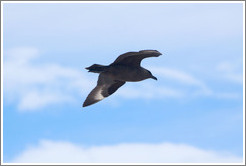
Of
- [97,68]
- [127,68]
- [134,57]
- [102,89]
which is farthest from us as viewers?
[102,89]

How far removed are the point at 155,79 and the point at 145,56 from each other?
1.25 m

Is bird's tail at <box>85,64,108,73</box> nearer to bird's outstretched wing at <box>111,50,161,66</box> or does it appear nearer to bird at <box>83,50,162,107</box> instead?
bird at <box>83,50,162,107</box>

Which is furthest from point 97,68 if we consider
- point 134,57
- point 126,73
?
point 134,57

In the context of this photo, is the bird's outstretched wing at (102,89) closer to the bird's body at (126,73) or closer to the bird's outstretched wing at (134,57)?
the bird's body at (126,73)

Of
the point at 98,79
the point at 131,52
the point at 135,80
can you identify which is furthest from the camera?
the point at 98,79

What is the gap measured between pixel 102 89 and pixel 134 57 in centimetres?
213

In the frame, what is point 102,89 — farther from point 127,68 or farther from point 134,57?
point 134,57

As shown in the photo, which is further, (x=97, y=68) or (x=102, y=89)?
(x=102, y=89)

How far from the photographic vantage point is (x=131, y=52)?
13.6 metres

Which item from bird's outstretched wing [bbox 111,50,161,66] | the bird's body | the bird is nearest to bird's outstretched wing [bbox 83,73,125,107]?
the bird

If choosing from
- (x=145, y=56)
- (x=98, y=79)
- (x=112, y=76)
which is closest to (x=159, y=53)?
(x=145, y=56)

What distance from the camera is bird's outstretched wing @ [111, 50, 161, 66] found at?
A: 13.7m

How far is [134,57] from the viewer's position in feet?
46.1

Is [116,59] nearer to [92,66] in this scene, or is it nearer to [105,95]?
[92,66]
